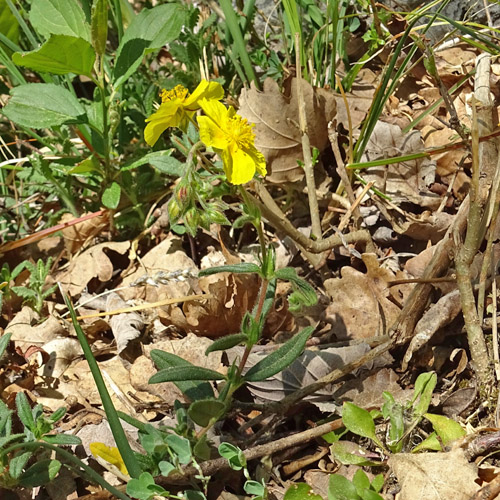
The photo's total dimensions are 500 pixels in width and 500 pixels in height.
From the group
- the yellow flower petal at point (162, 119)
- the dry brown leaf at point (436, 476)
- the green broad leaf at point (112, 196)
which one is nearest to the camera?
the dry brown leaf at point (436, 476)

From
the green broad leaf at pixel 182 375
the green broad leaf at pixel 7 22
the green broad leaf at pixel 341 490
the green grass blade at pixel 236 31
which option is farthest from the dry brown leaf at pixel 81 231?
the green broad leaf at pixel 341 490

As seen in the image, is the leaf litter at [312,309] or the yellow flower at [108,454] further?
the leaf litter at [312,309]

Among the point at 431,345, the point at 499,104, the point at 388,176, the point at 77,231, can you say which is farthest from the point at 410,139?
the point at 77,231

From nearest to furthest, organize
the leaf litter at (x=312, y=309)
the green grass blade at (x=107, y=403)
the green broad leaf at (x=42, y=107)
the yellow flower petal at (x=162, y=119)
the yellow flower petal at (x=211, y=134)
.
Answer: the green grass blade at (x=107, y=403) < the yellow flower petal at (x=211, y=134) < the yellow flower petal at (x=162, y=119) < the leaf litter at (x=312, y=309) < the green broad leaf at (x=42, y=107)

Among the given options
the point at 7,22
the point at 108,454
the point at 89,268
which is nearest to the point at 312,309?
the point at 108,454

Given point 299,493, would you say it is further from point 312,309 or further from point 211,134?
point 211,134

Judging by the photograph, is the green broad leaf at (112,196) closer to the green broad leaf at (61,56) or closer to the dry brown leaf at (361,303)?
the green broad leaf at (61,56)

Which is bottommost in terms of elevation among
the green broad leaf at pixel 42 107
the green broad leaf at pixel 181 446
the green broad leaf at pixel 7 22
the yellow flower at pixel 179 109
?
the green broad leaf at pixel 181 446
